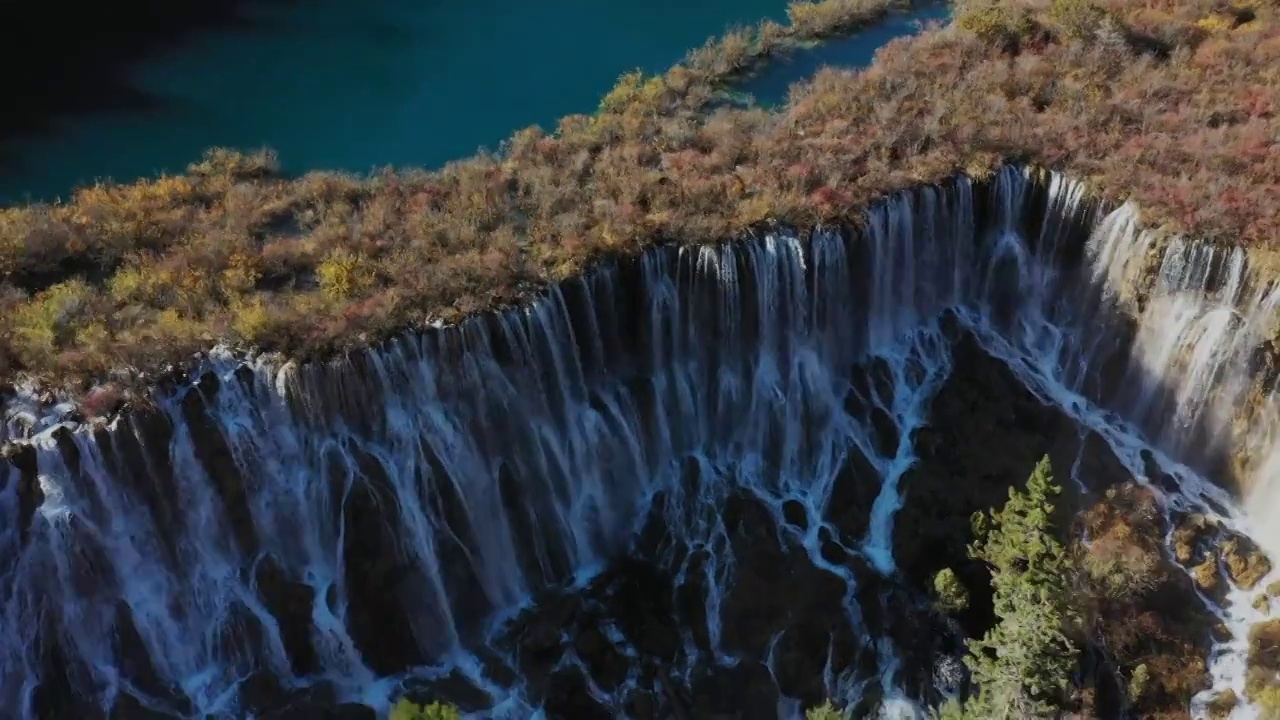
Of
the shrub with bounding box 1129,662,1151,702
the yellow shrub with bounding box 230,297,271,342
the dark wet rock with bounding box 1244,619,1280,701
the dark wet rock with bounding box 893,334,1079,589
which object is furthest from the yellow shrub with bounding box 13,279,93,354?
the dark wet rock with bounding box 1244,619,1280,701

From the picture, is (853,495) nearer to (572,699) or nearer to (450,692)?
(572,699)

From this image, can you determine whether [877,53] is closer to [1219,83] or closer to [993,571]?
[1219,83]

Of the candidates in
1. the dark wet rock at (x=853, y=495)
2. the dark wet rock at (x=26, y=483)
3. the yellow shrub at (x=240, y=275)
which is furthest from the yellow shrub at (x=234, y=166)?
the dark wet rock at (x=853, y=495)

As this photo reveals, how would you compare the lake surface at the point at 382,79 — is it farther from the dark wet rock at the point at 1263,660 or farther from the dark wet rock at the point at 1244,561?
the dark wet rock at the point at 1263,660

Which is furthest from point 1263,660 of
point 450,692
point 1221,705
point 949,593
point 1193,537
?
point 450,692

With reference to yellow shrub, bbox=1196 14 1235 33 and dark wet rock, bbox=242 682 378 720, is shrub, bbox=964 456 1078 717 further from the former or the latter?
yellow shrub, bbox=1196 14 1235 33

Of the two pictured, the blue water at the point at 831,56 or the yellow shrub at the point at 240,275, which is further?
the blue water at the point at 831,56

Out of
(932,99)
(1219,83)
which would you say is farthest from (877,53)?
(1219,83)
